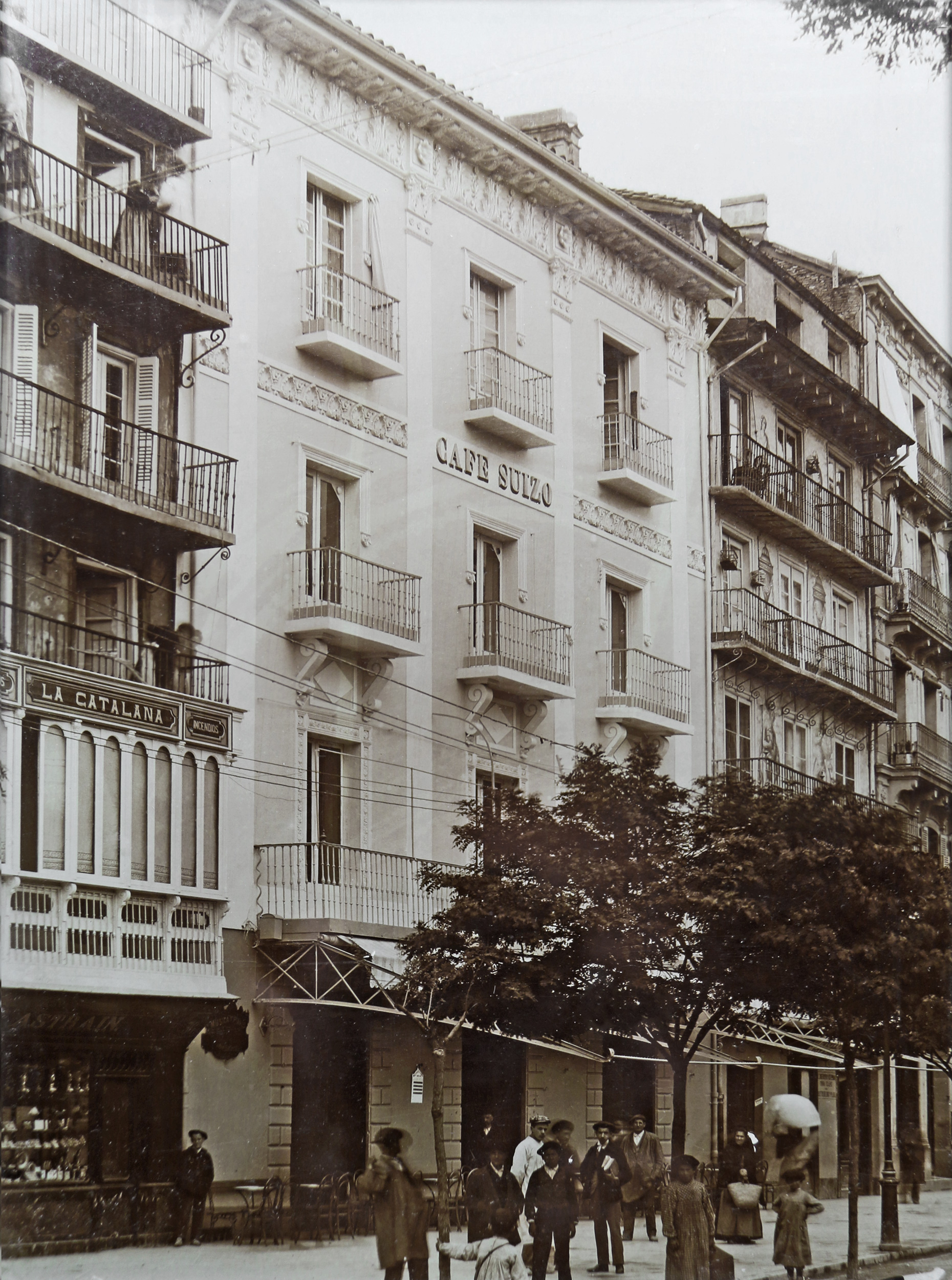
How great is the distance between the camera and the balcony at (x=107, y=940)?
10703 millimetres

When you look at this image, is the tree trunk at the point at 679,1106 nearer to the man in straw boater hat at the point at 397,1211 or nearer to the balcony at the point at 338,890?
the balcony at the point at 338,890

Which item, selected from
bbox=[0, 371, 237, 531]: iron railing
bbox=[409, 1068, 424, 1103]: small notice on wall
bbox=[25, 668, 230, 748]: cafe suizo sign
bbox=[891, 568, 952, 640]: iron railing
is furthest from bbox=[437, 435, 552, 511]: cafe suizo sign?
bbox=[891, 568, 952, 640]: iron railing

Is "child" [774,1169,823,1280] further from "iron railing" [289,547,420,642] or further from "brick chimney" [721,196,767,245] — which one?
"brick chimney" [721,196,767,245]

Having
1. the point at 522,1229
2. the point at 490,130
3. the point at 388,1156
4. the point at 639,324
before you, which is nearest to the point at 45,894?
the point at 388,1156

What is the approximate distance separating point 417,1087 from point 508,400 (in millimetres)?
5627

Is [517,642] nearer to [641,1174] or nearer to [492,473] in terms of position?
[492,473]

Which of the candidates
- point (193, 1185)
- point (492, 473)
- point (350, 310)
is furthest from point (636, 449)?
point (193, 1185)

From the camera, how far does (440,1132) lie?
45.8ft

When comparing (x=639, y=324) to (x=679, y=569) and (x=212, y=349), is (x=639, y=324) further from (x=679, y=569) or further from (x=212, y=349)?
(x=212, y=349)

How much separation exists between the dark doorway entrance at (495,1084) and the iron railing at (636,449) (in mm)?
5157

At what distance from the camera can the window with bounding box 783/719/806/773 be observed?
786 inches

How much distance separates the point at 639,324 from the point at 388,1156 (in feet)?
32.3

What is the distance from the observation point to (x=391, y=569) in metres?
14.5

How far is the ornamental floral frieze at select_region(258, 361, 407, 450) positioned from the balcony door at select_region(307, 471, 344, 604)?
1.69ft
